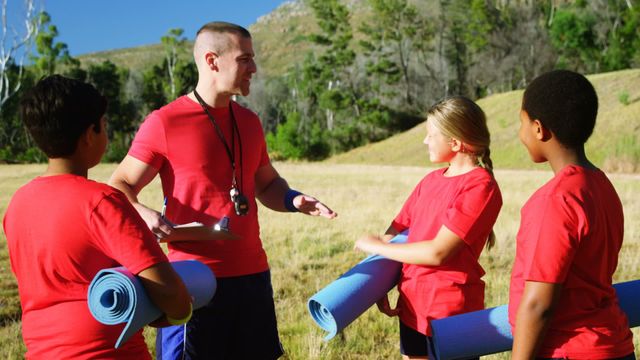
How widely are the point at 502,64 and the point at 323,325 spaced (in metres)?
56.4

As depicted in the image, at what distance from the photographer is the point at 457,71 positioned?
5753cm

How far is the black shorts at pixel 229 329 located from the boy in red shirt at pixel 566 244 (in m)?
1.52

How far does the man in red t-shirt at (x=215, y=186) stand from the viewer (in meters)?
3.35

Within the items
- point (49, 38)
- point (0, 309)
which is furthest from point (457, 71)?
point (0, 309)

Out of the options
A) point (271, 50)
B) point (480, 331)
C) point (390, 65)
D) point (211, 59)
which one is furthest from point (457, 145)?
point (271, 50)

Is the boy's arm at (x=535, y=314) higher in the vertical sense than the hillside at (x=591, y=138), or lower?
higher

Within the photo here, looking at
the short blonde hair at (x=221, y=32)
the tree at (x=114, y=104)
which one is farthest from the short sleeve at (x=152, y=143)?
the tree at (x=114, y=104)

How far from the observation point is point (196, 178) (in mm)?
3352

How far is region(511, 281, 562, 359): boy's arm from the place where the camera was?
215 centimetres

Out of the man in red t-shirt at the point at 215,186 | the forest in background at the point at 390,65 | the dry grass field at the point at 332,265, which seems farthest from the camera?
the forest in background at the point at 390,65

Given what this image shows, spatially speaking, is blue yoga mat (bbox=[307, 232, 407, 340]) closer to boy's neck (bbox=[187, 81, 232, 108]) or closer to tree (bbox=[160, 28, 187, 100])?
boy's neck (bbox=[187, 81, 232, 108])

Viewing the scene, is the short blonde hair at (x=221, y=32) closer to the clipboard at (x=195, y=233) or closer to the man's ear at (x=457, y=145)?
the clipboard at (x=195, y=233)

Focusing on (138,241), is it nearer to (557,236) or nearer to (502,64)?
(557,236)

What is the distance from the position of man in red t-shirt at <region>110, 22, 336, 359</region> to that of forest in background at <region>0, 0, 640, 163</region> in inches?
1832
